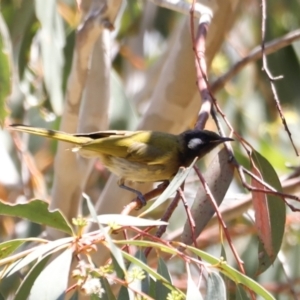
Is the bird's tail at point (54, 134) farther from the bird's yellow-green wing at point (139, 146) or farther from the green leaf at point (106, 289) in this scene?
the green leaf at point (106, 289)

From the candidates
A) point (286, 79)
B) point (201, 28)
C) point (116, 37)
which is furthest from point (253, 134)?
point (201, 28)

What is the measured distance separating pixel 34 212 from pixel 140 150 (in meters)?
0.70

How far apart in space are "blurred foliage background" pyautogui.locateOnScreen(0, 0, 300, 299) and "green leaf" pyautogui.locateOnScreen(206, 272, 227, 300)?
868 mm

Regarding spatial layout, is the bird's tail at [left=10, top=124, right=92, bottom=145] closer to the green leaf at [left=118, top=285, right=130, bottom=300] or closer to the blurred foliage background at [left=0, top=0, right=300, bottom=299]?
the blurred foliage background at [left=0, top=0, right=300, bottom=299]

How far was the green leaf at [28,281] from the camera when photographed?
1.34m

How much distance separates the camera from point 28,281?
136 cm

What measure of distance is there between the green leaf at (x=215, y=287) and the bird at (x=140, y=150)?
0.72 metres

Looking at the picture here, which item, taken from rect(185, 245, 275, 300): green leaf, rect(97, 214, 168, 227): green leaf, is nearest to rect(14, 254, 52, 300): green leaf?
rect(97, 214, 168, 227): green leaf

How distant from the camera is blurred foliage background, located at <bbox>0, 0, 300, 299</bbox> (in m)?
2.75

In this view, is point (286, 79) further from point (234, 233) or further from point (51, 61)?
point (51, 61)

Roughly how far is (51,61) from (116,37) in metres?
1.30

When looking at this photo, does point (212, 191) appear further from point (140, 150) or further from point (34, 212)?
point (140, 150)

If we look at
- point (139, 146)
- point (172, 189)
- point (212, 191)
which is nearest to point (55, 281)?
point (172, 189)

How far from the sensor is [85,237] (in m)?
1.30
